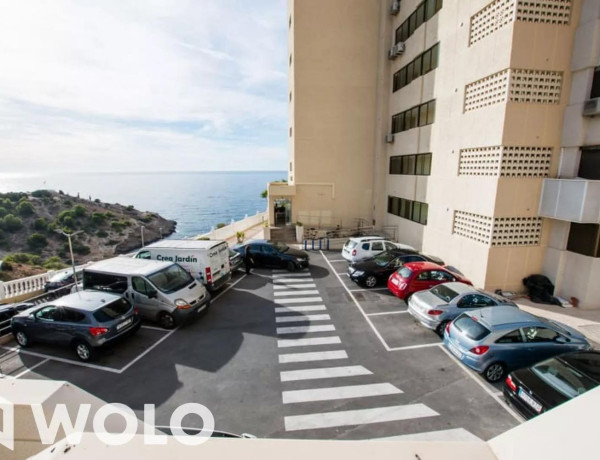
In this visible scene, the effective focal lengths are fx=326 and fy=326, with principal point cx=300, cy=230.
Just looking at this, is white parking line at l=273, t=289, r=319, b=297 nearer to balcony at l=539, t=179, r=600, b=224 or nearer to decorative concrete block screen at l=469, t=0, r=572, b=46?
balcony at l=539, t=179, r=600, b=224

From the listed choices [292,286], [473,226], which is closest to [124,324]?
[292,286]

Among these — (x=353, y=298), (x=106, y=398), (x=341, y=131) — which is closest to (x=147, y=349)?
(x=106, y=398)

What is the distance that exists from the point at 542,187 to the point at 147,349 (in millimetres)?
16876

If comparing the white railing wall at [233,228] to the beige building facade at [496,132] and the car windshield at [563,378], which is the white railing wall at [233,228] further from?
the car windshield at [563,378]

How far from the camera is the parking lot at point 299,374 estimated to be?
289 inches

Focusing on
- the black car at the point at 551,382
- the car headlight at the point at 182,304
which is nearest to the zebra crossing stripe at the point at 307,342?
the car headlight at the point at 182,304

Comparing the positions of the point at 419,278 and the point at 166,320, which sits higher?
the point at 419,278

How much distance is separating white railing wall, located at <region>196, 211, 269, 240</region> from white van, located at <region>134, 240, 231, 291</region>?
31.4ft

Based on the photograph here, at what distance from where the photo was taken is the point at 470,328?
9.16 metres

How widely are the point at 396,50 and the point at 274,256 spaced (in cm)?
1768

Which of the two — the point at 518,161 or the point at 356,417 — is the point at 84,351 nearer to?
the point at 356,417

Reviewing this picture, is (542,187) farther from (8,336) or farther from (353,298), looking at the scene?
(8,336)

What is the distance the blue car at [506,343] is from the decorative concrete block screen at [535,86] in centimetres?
960

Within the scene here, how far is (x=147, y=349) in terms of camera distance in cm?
1035
